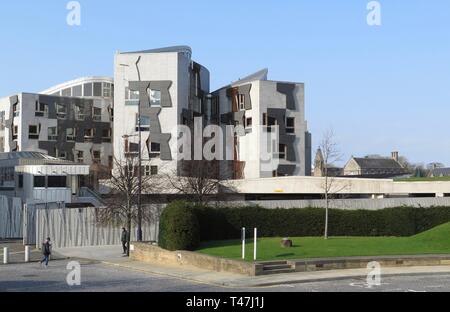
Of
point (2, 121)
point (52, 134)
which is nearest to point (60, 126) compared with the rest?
point (52, 134)

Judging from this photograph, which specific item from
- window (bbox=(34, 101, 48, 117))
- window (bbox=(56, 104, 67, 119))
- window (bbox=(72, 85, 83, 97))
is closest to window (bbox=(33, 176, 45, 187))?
window (bbox=(34, 101, 48, 117))

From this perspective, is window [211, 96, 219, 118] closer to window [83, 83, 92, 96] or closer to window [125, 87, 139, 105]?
window [125, 87, 139, 105]

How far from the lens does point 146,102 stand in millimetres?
68125

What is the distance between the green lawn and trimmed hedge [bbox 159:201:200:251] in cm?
81

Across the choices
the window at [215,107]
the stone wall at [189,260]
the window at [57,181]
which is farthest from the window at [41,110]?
the stone wall at [189,260]

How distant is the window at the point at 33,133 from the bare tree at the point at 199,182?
2027 centimetres

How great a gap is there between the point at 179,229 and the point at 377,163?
102453mm

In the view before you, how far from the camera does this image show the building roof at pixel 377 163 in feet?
406

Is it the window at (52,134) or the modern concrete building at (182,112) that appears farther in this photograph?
the window at (52,134)

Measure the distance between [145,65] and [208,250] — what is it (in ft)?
135

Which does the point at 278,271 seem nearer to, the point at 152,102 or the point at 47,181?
the point at 47,181

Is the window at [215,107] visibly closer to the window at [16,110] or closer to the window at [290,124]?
the window at [290,124]

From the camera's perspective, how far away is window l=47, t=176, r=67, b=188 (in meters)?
57.8

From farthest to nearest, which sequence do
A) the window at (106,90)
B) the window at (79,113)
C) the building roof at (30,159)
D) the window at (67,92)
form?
the window at (67,92), the window at (106,90), the window at (79,113), the building roof at (30,159)
